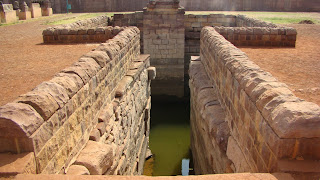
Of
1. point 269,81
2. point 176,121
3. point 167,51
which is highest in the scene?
point 269,81

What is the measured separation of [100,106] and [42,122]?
197 cm

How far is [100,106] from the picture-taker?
185 inches

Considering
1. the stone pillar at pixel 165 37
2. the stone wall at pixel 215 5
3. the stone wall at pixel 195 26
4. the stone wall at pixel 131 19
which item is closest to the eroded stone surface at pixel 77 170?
the stone pillar at pixel 165 37

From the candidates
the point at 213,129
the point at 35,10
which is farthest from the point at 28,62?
the point at 35,10

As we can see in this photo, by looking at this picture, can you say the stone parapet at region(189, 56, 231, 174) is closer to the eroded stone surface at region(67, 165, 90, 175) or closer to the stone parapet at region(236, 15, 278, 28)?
the eroded stone surface at region(67, 165, 90, 175)

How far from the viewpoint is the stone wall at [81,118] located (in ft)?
8.53

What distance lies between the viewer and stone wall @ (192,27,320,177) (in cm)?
233

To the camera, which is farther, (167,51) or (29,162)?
(167,51)

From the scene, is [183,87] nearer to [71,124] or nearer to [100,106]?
[100,106]

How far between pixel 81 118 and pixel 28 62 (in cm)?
310

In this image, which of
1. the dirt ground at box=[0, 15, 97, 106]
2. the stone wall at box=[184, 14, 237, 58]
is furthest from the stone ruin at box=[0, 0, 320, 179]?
the stone wall at box=[184, 14, 237, 58]

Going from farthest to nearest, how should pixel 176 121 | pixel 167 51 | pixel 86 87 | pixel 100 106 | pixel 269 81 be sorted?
pixel 167 51 < pixel 176 121 < pixel 100 106 < pixel 86 87 < pixel 269 81

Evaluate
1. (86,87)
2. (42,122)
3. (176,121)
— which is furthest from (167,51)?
(42,122)

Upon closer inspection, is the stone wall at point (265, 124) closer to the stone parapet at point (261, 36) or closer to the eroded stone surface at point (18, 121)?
the eroded stone surface at point (18, 121)
